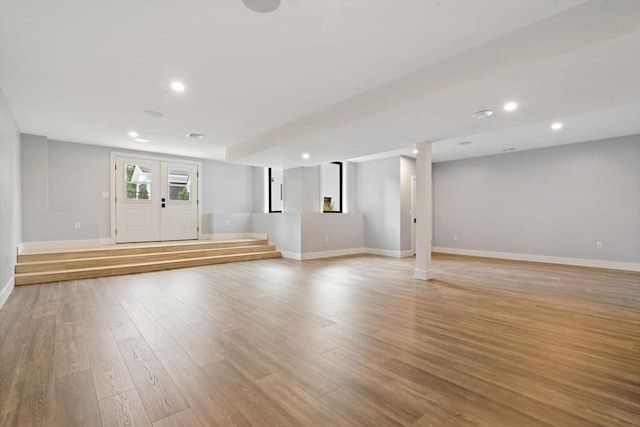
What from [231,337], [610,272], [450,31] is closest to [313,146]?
[450,31]

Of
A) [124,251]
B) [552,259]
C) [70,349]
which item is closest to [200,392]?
[70,349]

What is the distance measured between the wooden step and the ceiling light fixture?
518 centimetres

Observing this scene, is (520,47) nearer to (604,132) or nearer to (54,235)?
(604,132)

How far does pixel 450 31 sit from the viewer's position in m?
2.44

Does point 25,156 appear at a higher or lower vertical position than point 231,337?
higher

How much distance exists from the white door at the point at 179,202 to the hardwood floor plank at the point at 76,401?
621cm

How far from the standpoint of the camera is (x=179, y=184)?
799 centimetres

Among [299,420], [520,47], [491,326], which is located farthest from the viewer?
[491,326]

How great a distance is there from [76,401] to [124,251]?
16.3ft

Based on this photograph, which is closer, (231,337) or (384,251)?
(231,337)

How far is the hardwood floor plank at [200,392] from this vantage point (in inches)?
62.2

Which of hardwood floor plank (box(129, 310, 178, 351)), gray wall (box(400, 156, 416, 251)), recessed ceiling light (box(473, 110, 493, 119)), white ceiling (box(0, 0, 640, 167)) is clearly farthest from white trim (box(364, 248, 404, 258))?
hardwood floor plank (box(129, 310, 178, 351))

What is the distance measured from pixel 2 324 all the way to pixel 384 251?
23.2 feet

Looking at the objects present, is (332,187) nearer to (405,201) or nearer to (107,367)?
(405,201)
